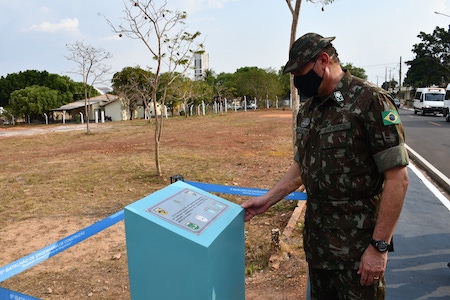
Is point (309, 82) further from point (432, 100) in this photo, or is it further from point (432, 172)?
point (432, 100)

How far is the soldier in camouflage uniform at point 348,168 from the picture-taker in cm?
143

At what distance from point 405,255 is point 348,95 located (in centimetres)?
239

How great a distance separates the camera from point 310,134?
1663mm

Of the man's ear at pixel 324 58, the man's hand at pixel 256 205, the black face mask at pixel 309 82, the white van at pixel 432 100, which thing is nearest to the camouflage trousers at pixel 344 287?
the man's hand at pixel 256 205

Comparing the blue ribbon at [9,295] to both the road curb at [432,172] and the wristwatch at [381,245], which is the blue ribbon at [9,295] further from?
the road curb at [432,172]

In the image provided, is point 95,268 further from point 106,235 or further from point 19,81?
point 19,81

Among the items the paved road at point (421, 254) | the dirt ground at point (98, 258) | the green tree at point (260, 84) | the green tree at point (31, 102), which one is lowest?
Answer: the dirt ground at point (98, 258)

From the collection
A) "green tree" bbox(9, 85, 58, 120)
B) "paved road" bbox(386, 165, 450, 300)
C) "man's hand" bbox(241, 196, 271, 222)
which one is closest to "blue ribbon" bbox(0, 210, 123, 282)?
"man's hand" bbox(241, 196, 271, 222)

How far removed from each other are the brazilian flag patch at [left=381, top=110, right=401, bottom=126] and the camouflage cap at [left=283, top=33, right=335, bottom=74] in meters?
0.39

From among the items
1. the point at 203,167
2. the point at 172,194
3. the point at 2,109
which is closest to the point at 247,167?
the point at 203,167

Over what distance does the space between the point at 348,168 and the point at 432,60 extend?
50941mm

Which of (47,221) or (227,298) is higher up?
(227,298)

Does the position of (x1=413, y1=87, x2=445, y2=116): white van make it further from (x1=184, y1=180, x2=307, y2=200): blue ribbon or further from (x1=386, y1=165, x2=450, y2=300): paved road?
(x1=184, y1=180, x2=307, y2=200): blue ribbon

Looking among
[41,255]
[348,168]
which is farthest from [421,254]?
[41,255]
